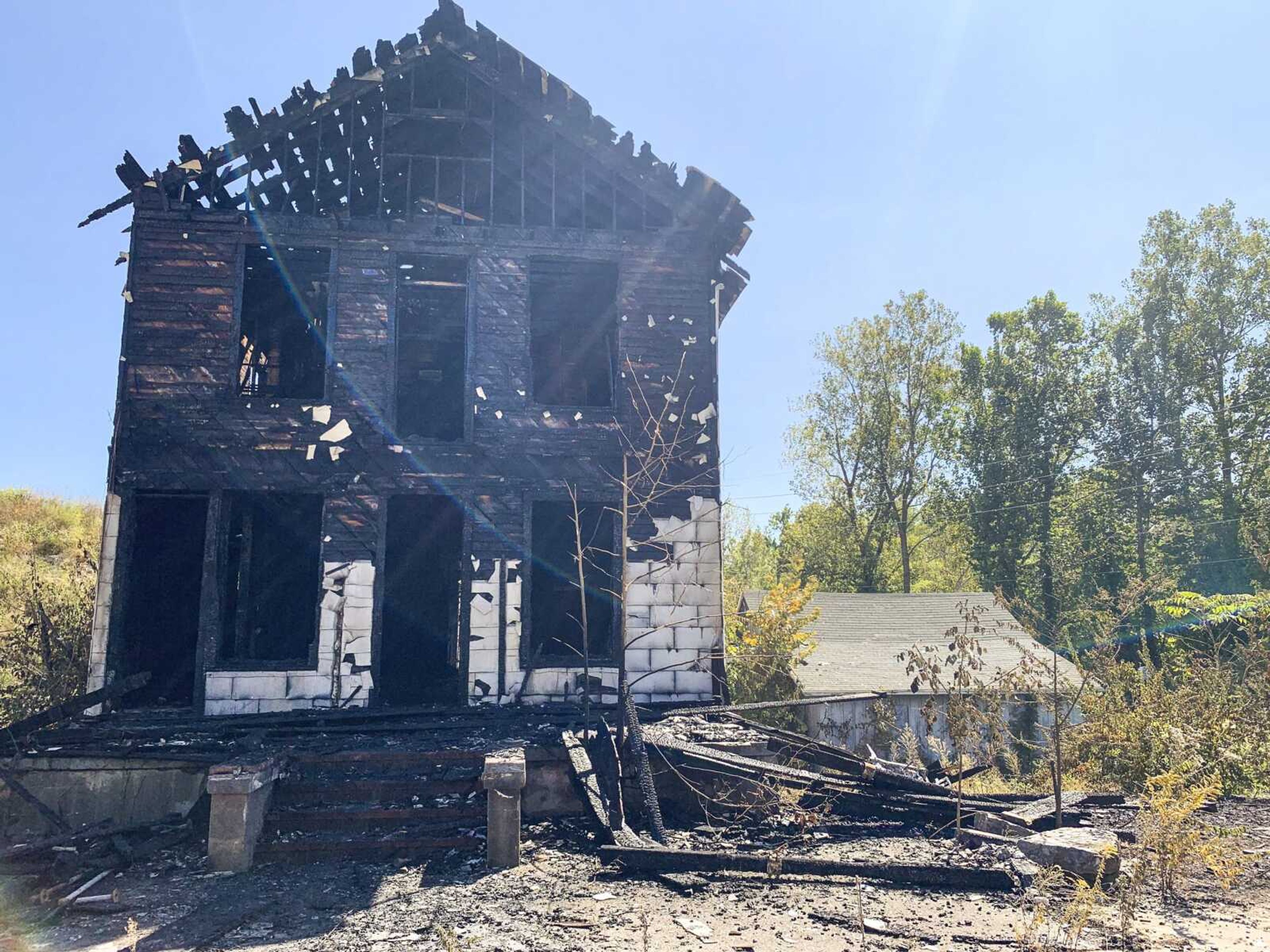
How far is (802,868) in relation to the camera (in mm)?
6680

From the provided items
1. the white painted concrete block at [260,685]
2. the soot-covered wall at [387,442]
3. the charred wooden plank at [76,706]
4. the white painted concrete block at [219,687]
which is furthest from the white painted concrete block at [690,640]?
the charred wooden plank at [76,706]

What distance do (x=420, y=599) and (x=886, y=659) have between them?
39.5 feet

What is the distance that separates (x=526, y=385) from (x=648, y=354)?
6.43 feet

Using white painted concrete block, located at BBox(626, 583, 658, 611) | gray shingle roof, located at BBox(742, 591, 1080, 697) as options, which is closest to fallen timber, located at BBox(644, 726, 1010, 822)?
white painted concrete block, located at BBox(626, 583, 658, 611)

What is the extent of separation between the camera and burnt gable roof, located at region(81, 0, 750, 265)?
12.1m

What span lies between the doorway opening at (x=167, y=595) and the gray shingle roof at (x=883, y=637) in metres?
11.7

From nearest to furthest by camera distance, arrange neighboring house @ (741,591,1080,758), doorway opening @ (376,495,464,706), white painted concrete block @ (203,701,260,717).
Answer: white painted concrete block @ (203,701,260,717) < doorway opening @ (376,495,464,706) < neighboring house @ (741,591,1080,758)

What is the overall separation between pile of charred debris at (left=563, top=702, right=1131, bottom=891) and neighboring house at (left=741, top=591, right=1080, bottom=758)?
12.6ft

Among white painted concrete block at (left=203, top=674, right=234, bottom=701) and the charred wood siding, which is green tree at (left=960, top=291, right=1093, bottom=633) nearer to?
the charred wood siding

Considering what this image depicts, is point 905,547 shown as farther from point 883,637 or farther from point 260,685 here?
point 260,685

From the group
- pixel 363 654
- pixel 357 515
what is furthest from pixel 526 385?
pixel 363 654

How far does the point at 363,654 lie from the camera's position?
37.0 feet

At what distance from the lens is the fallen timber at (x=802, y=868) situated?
21.0ft

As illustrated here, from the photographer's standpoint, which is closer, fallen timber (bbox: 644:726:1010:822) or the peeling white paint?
fallen timber (bbox: 644:726:1010:822)
